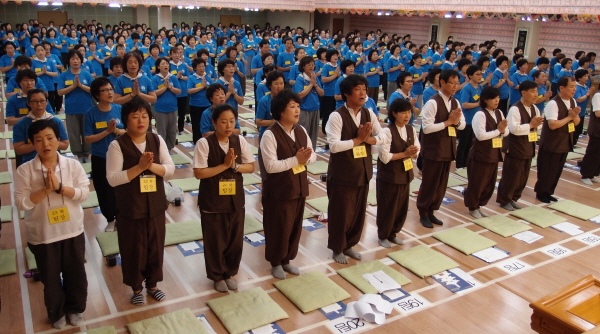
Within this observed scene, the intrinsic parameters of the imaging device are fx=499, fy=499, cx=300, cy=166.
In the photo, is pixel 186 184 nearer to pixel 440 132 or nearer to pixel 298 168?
pixel 298 168

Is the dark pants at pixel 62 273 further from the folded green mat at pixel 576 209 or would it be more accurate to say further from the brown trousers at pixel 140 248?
the folded green mat at pixel 576 209

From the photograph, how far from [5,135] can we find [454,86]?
23.4 feet

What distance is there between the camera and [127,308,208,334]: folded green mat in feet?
11.2

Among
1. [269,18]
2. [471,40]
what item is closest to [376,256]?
[471,40]

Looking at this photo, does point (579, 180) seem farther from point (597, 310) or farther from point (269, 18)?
point (269, 18)

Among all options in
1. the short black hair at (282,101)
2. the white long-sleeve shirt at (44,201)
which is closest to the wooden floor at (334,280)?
the white long-sleeve shirt at (44,201)

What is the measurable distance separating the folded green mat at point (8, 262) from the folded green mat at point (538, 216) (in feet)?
16.9

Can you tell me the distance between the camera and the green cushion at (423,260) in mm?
4402

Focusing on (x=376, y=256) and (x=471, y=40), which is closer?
(x=376, y=256)

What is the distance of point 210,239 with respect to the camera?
3.76 metres

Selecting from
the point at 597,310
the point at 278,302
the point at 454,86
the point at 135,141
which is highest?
the point at 454,86

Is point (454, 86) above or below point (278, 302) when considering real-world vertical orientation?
above

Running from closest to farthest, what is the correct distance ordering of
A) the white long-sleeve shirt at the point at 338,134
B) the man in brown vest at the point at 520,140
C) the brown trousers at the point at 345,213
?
the white long-sleeve shirt at the point at 338,134 < the brown trousers at the point at 345,213 < the man in brown vest at the point at 520,140

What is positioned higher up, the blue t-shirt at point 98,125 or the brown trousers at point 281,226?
the blue t-shirt at point 98,125
